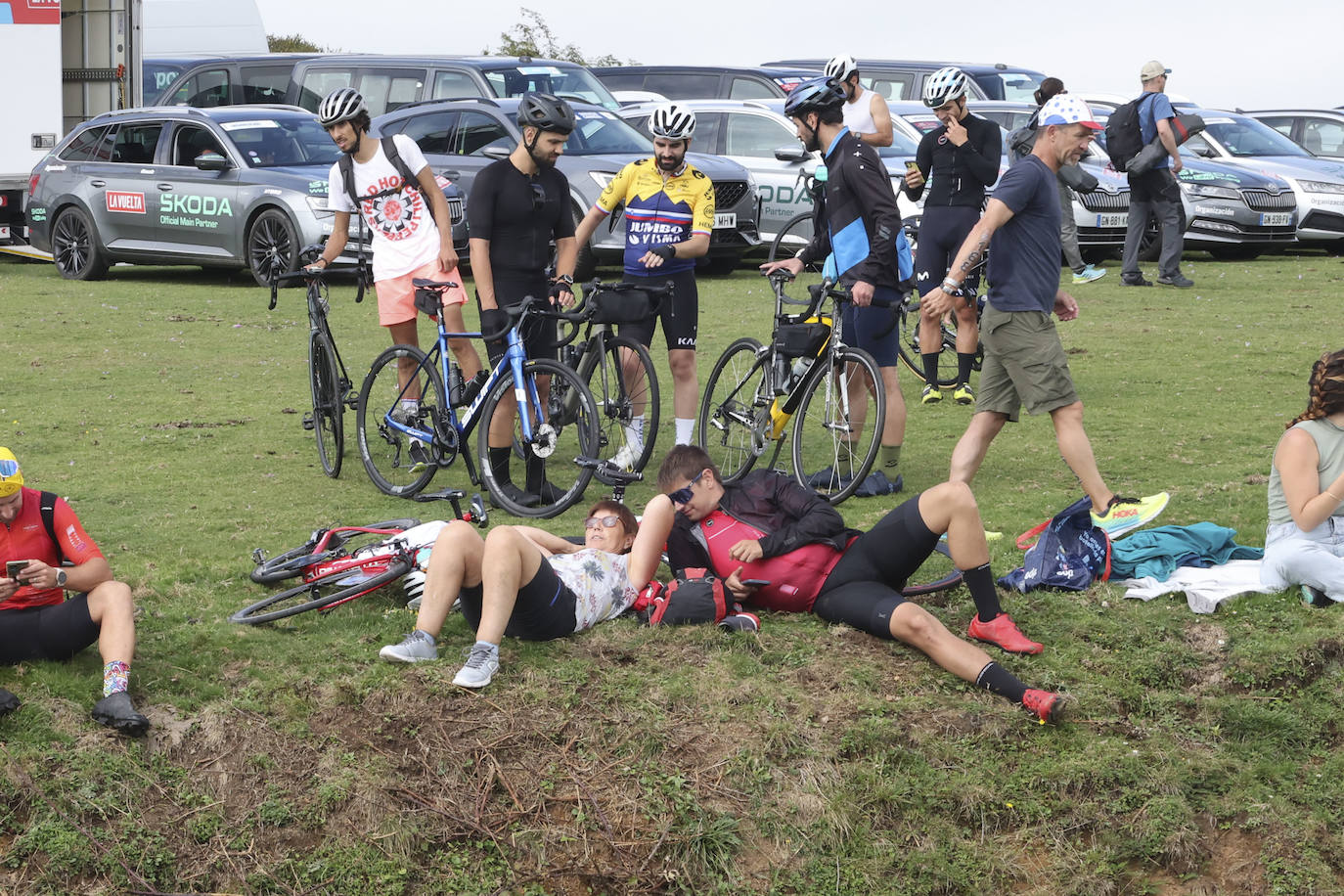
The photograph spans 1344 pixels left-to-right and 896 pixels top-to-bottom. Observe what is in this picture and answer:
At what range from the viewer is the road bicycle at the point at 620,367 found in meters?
8.14

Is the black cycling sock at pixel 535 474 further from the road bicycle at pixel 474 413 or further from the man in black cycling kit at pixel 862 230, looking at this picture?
the man in black cycling kit at pixel 862 230

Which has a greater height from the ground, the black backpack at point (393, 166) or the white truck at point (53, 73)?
the white truck at point (53, 73)

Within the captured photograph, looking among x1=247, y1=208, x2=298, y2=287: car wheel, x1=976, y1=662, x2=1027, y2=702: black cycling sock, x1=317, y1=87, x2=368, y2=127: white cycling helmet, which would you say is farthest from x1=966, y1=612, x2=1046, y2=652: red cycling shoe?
x1=247, y1=208, x2=298, y2=287: car wheel

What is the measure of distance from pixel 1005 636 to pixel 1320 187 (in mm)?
15101

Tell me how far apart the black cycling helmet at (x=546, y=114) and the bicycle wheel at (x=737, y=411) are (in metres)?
1.57

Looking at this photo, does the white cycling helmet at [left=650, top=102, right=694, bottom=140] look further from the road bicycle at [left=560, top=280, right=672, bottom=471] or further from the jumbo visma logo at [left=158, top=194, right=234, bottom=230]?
the jumbo visma logo at [left=158, top=194, right=234, bottom=230]

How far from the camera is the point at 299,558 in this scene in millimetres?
6441

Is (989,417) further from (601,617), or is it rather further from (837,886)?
(837,886)

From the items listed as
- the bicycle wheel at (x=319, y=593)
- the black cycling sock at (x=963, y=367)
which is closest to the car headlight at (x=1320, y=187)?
the black cycling sock at (x=963, y=367)

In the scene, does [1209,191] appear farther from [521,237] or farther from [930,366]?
[521,237]

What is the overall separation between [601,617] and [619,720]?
2.49 feet

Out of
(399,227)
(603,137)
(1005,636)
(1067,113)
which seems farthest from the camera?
(603,137)

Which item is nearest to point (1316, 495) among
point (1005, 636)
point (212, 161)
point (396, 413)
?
Result: point (1005, 636)

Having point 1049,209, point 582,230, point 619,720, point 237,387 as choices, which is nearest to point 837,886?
point 619,720
